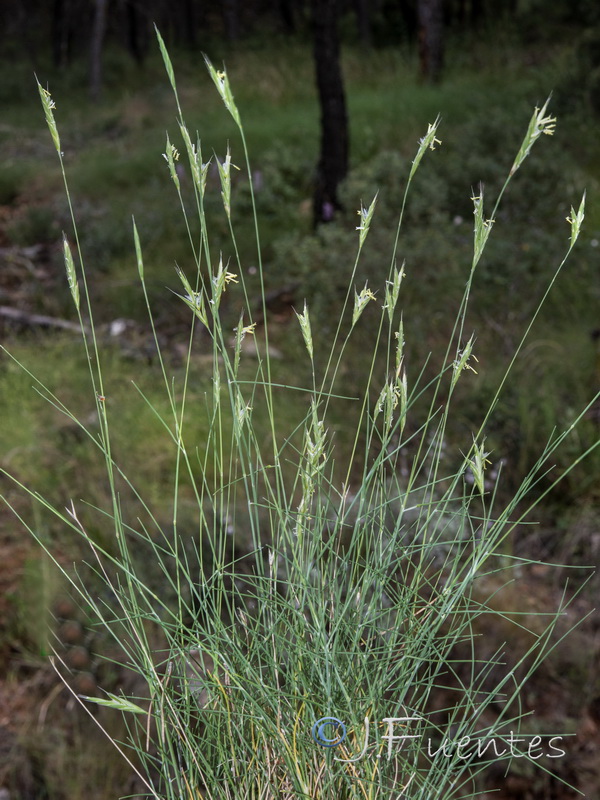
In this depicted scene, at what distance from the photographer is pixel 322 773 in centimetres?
109

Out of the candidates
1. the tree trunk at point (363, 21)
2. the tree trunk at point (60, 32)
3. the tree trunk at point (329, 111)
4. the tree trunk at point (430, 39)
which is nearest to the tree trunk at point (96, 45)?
the tree trunk at point (363, 21)

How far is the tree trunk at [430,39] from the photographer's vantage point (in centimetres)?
1227

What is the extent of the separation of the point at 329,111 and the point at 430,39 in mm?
5429

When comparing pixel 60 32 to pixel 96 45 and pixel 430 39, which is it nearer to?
pixel 96 45

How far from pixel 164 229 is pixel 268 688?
8.17m

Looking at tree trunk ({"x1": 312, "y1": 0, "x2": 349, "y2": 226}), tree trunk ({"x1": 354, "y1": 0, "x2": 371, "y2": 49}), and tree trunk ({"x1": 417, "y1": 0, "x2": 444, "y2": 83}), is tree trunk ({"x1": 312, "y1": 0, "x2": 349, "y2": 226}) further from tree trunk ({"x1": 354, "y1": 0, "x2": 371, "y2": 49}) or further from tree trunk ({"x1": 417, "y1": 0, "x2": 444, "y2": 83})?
tree trunk ({"x1": 354, "y1": 0, "x2": 371, "y2": 49})

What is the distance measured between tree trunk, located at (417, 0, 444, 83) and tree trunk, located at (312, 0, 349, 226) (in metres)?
4.96

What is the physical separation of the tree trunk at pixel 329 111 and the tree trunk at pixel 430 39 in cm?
496

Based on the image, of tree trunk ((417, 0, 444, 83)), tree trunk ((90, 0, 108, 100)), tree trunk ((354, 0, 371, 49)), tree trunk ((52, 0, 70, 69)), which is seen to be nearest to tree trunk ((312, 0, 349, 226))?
tree trunk ((417, 0, 444, 83))

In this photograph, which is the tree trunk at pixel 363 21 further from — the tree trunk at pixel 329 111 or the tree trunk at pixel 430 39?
the tree trunk at pixel 329 111

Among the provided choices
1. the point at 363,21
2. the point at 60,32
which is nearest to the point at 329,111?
the point at 363,21

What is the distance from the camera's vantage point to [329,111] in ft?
25.5

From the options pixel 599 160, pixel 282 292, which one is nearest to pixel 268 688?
pixel 282 292

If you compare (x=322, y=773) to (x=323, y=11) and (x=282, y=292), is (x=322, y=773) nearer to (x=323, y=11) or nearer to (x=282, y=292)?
(x=282, y=292)
